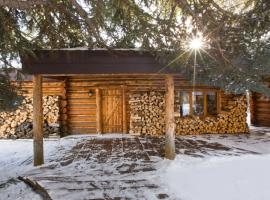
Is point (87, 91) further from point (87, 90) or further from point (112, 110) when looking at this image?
point (112, 110)

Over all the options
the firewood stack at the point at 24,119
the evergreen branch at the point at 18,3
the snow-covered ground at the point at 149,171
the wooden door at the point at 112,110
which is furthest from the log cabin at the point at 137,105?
the evergreen branch at the point at 18,3

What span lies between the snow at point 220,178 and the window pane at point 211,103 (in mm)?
5653

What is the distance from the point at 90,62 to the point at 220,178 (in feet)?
12.9

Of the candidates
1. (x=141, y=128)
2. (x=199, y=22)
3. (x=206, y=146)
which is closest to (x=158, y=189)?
(x=199, y=22)

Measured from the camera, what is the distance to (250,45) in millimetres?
6027

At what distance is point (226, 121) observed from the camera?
12.8 metres

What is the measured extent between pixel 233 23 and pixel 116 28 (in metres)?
2.69

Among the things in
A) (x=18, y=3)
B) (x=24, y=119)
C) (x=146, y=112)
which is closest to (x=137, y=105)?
(x=146, y=112)

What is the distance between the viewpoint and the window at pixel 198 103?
1285 cm

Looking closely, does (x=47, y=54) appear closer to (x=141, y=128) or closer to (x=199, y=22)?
(x=199, y=22)

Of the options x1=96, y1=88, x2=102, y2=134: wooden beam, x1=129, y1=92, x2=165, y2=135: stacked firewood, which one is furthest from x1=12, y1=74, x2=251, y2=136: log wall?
x1=129, y1=92, x2=165, y2=135: stacked firewood

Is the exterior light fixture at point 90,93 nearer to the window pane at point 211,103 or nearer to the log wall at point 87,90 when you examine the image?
the log wall at point 87,90

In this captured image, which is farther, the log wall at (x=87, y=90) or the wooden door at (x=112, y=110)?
the wooden door at (x=112, y=110)

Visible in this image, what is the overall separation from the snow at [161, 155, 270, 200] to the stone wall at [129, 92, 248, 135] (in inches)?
183
